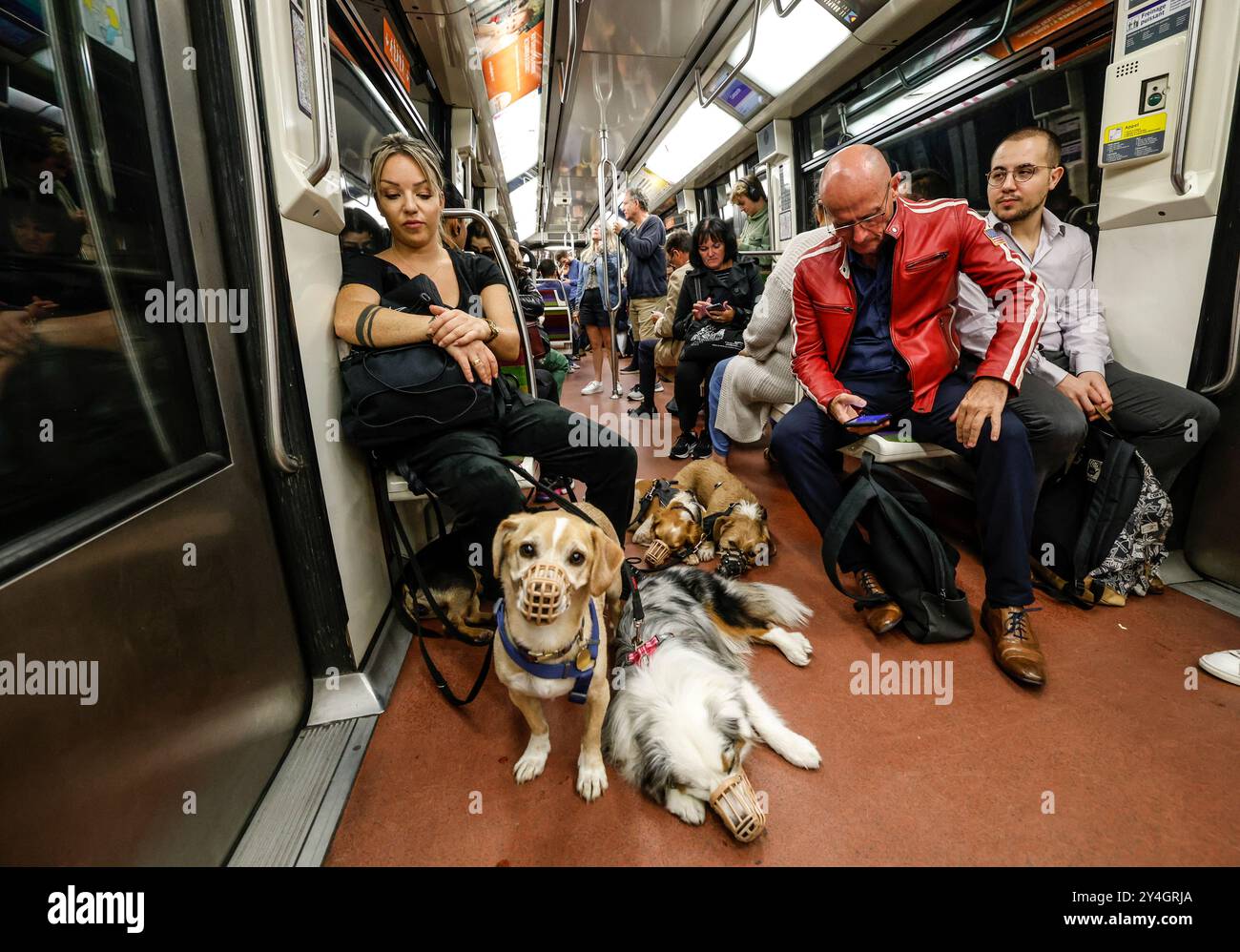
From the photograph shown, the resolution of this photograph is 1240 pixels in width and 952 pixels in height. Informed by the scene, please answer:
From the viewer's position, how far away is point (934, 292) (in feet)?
7.43

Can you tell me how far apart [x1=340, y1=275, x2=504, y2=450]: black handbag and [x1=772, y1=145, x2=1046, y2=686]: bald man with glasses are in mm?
1378

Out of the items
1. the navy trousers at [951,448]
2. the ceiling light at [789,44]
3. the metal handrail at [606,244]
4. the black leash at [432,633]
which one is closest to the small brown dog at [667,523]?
the navy trousers at [951,448]

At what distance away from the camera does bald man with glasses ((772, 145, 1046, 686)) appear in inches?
81.7

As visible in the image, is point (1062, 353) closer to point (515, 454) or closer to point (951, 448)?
point (951, 448)

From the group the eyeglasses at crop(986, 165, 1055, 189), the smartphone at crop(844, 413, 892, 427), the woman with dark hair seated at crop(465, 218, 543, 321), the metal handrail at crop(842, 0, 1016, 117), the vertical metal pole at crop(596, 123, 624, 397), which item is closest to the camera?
the smartphone at crop(844, 413, 892, 427)

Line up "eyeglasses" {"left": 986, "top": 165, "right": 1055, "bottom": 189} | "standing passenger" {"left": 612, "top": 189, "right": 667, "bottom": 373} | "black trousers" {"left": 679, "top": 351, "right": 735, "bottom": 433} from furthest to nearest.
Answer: "standing passenger" {"left": 612, "top": 189, "right": 667, "bottom": 373} → "black trousers" {"left": 679, "top": 351, "right": 735, "bottom": 433} → "eyeglasses" {"left": 986, "top": 165, "right": 1055, "bottom": 189}

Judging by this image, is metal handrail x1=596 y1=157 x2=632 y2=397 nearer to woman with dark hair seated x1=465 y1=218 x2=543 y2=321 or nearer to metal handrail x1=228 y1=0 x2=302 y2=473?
woman with dark hair seated x1=465 y1=218 x2=543 y2=321

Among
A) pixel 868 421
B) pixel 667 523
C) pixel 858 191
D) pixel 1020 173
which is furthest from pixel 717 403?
pixel 1020 173

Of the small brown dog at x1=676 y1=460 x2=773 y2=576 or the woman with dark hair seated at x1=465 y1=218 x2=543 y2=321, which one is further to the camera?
the woman with dark hair seated at x1=465 y1=218 x2=543 y2=321

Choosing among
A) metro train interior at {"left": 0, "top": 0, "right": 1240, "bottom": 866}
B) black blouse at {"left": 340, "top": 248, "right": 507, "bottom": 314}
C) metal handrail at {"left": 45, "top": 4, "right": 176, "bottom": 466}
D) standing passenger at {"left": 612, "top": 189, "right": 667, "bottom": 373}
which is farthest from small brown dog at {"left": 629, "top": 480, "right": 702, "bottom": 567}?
standing passenger at {"left": 612, "top": 189, "right": 667, "bottom": 373}

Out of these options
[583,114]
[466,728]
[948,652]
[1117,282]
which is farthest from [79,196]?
[583,114]

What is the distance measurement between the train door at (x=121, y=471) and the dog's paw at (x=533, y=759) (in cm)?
67

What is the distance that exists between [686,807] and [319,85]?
2141 mm

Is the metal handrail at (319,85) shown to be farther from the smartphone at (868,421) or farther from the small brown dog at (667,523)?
the smartphone at (868,421)
